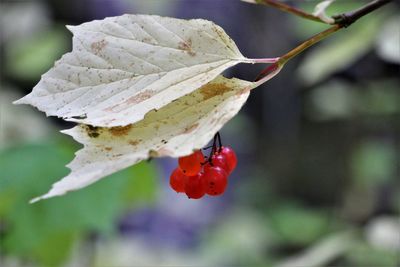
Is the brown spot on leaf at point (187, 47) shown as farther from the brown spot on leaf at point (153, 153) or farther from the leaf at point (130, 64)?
the brown spot on leaf at point (153, 153)

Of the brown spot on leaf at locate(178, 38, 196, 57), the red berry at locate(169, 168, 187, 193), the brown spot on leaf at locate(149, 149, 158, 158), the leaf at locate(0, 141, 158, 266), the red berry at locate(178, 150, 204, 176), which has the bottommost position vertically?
the brown spot on leaf at locate(149, 149, 158, 158)

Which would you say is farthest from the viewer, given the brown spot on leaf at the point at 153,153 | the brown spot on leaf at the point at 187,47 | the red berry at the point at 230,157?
the red berry at the point at 230,157

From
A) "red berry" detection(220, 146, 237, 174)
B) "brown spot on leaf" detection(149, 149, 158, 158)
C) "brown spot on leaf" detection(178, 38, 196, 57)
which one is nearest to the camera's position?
"brown spot on leaf" detection(149, 149, 158, 158)

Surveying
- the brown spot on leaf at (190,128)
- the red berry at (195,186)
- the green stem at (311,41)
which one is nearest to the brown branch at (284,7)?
the green stem at (311,41)

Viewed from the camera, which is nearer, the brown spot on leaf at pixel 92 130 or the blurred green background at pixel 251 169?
the brown spot on leaf at pixel 92 130

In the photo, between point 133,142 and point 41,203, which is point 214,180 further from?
point 41,203

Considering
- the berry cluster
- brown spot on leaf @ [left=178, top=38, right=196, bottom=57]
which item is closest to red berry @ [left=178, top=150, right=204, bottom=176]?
the berry cluster

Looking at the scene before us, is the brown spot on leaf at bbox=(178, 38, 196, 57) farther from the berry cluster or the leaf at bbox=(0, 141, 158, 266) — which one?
the leaf at bbox=(0, 141, 158, 266)

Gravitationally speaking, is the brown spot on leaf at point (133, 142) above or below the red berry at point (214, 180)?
below
